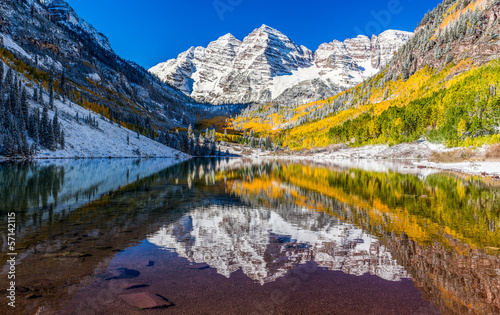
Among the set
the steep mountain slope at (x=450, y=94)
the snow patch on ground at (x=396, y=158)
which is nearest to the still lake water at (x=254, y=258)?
the snow patch on ground at (x=396, y=158)

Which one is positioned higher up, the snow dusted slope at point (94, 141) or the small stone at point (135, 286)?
the snow dusted slope at point (94, 141)

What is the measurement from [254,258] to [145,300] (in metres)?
4.87

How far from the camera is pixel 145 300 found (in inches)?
303

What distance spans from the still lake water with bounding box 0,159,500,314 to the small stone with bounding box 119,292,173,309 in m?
0.06

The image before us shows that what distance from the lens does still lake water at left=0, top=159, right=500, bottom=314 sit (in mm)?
7777

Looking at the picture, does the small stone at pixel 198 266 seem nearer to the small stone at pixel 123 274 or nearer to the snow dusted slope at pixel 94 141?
the small stone at pixel 123 274

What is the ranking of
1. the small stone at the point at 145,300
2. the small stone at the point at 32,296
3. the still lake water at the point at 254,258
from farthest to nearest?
the still lake water at the point at 254,258, the small stone at the point at 32,296, the small stone at the point at 145,300

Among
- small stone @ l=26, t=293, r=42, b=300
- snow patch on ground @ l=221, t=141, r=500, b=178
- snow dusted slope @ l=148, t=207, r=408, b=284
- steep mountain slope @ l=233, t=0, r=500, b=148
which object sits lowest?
snow dusted slope @ l=148, t=207, r=408, b=284

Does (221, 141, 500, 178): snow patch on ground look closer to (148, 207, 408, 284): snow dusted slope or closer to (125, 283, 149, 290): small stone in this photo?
(148, 207, 408, 284): snow dusted slope

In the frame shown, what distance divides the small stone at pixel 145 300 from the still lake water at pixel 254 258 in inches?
2.5

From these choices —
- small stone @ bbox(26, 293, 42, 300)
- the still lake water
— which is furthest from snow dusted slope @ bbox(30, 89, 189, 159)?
small stone @ bbox(26, 293, 42, 300)

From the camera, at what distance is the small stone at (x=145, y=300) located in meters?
7.43

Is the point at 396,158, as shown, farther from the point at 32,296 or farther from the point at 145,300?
the point at 32,296

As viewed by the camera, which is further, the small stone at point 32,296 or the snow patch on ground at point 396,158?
the snow patch on ground at point 396,158
